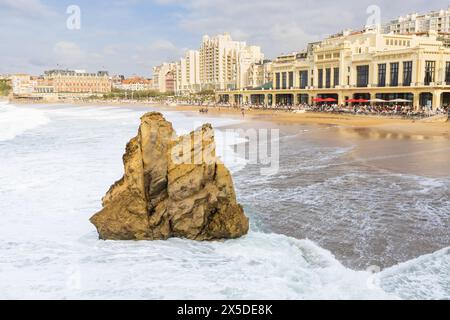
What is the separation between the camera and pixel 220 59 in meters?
160

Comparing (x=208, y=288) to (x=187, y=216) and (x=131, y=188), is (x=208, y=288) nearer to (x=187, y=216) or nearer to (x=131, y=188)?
(x=187, y=216)

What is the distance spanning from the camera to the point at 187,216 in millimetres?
9938


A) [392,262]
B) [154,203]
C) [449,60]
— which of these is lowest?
[392,262]

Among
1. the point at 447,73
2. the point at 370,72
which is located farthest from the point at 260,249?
the point at 370,72

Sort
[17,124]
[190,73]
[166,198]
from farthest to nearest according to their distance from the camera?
[190,73], [17,124], [166,198]

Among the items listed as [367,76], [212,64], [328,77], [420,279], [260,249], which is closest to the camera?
[420,279]

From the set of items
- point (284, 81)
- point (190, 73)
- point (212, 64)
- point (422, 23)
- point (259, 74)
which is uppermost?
point (422, 23)

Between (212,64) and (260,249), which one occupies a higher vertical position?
(212,64)

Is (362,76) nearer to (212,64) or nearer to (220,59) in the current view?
(220,59)

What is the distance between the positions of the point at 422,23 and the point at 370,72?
260 ft

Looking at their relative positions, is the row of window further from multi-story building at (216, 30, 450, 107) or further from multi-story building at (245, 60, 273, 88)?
multi-story building at (245, 60, 273, 88)

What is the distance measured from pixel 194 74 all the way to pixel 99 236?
171 meters

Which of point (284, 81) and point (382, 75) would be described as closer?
point (382, 75)
